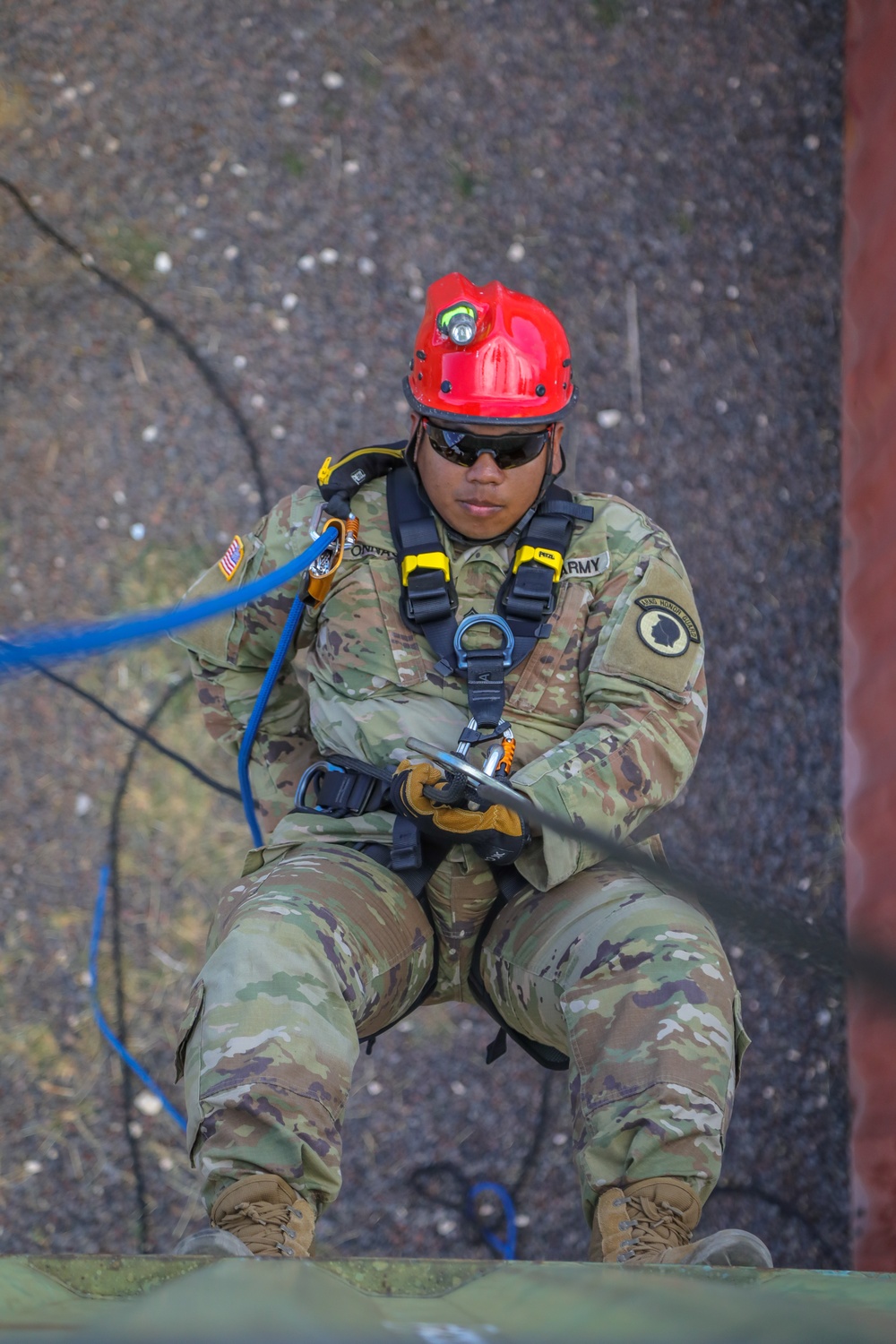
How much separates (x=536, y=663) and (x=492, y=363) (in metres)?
0.64

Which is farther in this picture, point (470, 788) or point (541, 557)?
point (541, 557)

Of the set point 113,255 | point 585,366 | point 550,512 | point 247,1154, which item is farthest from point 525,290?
point 247,1154

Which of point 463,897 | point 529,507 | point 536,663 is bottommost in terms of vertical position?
point 463,897

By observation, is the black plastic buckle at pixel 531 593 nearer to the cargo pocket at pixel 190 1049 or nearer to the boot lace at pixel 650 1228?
the cargo pocket at pixel 190 1049

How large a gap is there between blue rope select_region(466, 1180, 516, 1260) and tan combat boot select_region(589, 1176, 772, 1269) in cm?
172

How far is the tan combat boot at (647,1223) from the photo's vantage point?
1.94m

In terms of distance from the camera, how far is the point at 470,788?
2227mm

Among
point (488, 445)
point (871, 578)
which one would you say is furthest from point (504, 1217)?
point (488, 445)

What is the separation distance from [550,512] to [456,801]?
0.75 metres

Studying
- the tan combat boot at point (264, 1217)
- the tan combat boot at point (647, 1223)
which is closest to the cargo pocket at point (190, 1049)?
the tan combat boot at point (264, 1217)

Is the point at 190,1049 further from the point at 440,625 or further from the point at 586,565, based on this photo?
the point at 586,565

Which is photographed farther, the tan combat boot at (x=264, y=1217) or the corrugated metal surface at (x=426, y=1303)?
the tan combat boot at (x=264, y=1217)

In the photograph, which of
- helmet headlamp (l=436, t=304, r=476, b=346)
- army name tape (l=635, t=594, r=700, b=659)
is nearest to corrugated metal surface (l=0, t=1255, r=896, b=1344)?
army name tape (l=635, t=594, r=700, b=659)

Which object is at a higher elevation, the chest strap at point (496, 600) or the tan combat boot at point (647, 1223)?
the chest strap at point (496, 600)
